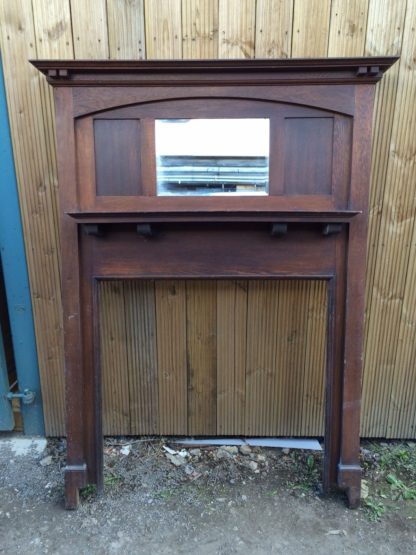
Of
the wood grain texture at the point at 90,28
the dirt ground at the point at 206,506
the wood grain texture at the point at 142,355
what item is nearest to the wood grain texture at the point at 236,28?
the wood grain texture at the point at 90,28

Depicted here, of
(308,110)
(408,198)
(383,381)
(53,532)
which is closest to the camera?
(308,110)

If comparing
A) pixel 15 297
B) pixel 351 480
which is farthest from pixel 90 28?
pixel 351 480

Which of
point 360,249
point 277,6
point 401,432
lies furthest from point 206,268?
point 401,432

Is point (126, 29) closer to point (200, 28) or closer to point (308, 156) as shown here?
point (200, 28)

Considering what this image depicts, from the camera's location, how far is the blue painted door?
201 centimetres

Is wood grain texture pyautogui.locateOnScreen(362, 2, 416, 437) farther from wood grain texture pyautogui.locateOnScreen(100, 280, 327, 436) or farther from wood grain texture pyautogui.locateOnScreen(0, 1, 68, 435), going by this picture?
wood grain texture pyautogui.locateOnScreen(0, 1, 68, 435)

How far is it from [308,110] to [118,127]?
0.82 meters

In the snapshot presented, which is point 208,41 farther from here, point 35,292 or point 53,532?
point 53,532

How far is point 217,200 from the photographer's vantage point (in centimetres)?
171

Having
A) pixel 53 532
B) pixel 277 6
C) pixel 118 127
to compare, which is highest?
pixel 277 6

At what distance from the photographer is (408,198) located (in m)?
2.02

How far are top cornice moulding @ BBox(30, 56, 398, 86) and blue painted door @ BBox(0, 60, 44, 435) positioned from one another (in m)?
0.57

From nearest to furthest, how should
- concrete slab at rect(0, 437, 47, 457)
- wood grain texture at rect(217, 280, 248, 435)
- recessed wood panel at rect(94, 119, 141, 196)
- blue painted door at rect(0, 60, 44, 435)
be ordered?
recessed wood panel at rect(94, 119, 141, 196) < blue painted door at rect(0, 60, 44, 435) < wood grain texture at rect(217, 280, 248, 435) < concrete slab at rect(0, 437, 47, 457)

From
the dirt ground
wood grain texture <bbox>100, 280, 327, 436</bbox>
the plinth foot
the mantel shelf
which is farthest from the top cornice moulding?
the dirt ground
